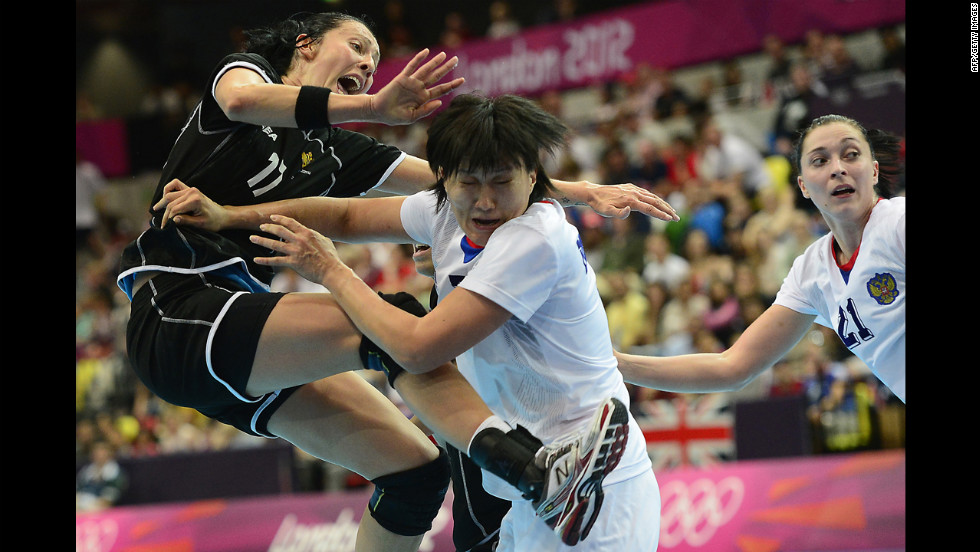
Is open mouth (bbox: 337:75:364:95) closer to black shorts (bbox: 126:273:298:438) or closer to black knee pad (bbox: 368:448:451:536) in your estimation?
black shorts (bbox: 126:273:298:438)

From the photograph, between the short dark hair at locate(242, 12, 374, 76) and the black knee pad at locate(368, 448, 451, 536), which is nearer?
the black knee pad at locate(368, 448, 451, 536)

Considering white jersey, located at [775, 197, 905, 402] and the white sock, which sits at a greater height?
white jersey, located at [775, 197, 905, 402]

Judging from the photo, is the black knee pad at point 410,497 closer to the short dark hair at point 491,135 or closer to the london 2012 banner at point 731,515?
the short dark hair at point 491,135

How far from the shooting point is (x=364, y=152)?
424cm

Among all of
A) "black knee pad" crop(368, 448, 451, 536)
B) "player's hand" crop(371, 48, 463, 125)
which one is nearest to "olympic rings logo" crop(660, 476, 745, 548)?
"black knee pad" crop(368, 448, 451, 536)

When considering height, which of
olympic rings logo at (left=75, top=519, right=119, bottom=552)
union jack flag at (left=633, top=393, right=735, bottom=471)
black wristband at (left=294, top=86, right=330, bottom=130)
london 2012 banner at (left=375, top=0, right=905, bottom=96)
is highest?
london 2012 banner at (left=375, top=0, right=905, bottom=96)

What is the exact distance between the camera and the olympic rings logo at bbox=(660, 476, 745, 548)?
7.27 metres

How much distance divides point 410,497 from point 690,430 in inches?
195

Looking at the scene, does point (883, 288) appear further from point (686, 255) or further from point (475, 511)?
point (686, 255)

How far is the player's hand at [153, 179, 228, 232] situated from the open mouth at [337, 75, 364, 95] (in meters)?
0.73

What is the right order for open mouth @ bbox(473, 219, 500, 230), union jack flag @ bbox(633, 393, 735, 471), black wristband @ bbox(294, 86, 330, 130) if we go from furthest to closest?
union jack flag @ bbox(633, 393, 735, 471), black wristband @ bbox(294, 86, 330, 130), open mouth @ bbox(473, 219, 500, 230)

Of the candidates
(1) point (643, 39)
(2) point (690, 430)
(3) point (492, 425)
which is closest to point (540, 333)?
(3) point (492, 425)

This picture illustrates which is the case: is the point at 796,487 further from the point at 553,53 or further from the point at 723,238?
the point at 553,53

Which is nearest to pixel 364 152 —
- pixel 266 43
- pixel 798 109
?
pixel 266 43
